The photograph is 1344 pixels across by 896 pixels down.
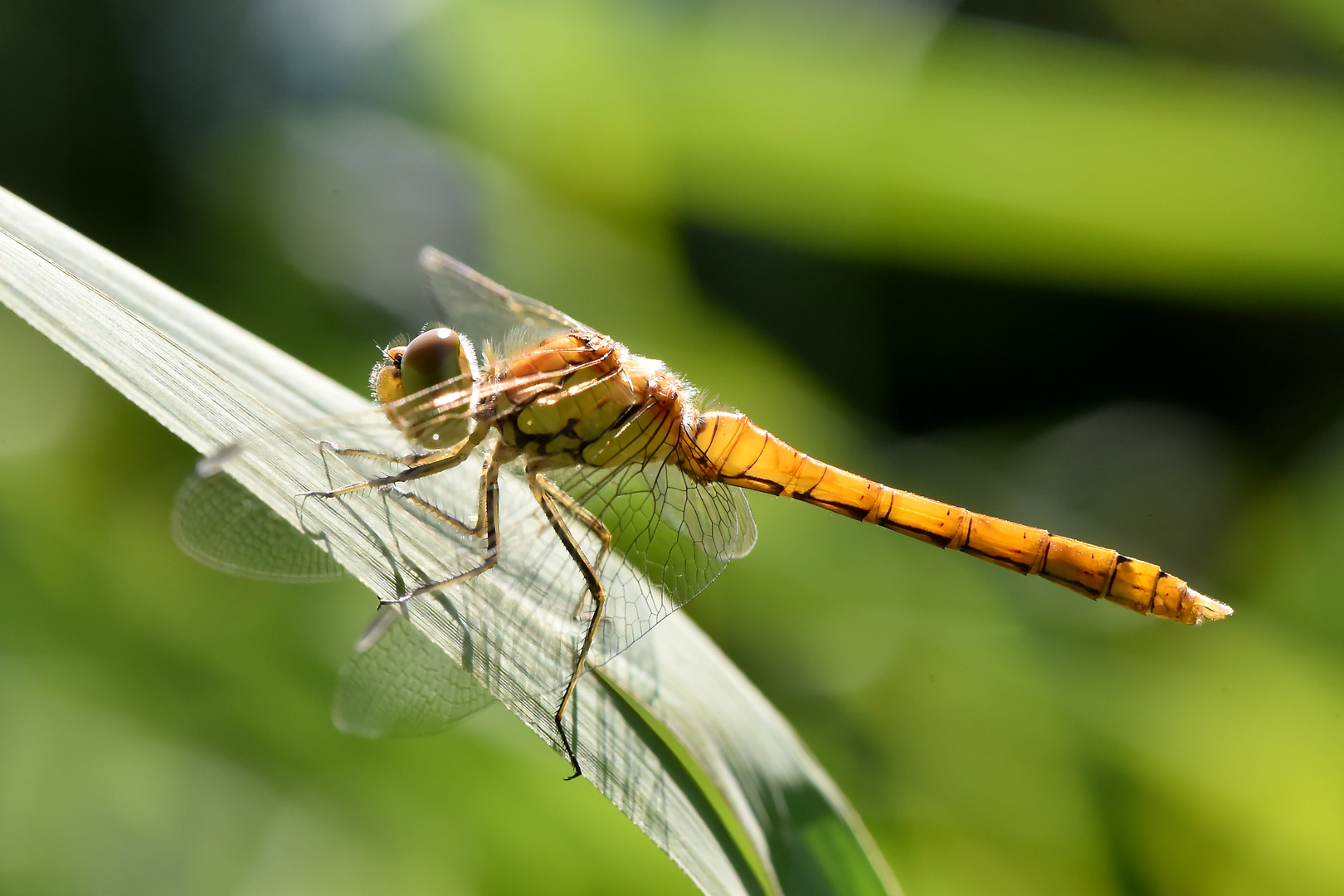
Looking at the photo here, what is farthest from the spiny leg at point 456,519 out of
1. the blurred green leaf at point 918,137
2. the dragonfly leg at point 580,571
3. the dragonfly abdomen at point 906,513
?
the blurred green leaf at point 918,137

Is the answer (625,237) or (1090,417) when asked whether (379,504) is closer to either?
(625,237)

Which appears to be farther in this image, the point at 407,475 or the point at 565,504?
the point at 565,504

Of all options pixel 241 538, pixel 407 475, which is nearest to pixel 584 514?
pixel 407 475

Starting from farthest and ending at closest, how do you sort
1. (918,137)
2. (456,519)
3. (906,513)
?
(918,137)
(906,513)
(456,519)

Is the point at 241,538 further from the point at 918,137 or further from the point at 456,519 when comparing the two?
the point at 918,137

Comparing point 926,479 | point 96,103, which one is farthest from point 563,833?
Answer: point 96,103

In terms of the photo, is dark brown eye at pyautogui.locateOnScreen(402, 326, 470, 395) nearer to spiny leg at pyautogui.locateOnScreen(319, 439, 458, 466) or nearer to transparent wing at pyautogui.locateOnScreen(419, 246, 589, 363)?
spiny leg at pyautogui.locateOnScreen(319, 439, 458, 466)

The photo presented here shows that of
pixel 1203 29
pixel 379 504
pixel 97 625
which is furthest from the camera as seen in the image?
pixel 1203 29
